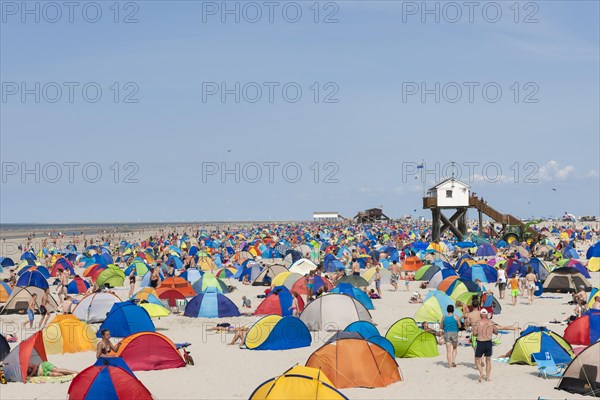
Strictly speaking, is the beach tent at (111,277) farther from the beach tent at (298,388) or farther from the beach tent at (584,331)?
the beach tent at (298,388)

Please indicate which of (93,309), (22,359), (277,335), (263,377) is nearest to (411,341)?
(277,335)

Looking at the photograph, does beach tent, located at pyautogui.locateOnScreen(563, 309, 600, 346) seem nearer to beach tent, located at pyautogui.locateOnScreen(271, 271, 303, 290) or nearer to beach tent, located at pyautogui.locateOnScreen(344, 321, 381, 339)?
beach tent, located at pyautogui.locateOnScreen(344, 321, 381, 339)

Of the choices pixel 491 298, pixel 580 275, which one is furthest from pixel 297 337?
pixel 580 275

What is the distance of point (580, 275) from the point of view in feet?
81.0

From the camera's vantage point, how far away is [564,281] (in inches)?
961

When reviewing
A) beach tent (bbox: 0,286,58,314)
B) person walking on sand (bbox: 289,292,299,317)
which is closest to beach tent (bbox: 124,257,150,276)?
beach tent (bbox: 0,286,58,314)

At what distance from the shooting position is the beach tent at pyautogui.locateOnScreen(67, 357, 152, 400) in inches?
413

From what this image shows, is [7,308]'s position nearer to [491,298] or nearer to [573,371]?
[491,298]

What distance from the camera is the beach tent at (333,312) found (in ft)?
56.3

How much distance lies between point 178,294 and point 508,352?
427 inches

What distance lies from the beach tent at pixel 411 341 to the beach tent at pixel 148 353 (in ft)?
14.4

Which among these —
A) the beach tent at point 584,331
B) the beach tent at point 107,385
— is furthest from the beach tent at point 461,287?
the beach tent at point 107,385

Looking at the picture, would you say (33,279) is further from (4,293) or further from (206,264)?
(206,264)

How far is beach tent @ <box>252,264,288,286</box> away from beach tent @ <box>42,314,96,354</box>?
45.0ft
